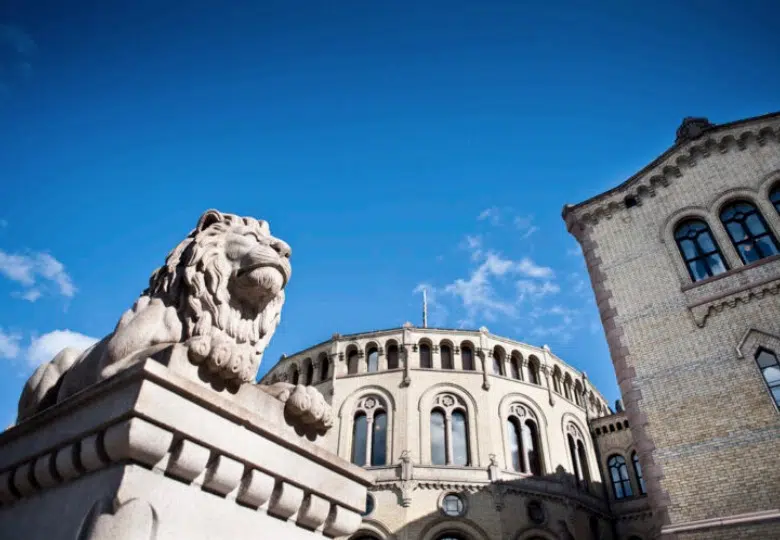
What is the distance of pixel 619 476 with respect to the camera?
1309 inches

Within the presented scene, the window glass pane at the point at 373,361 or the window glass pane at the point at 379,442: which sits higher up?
the window glass pane at the point at 373,361

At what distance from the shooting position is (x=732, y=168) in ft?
50.1

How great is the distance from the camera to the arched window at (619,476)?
32.7 metres

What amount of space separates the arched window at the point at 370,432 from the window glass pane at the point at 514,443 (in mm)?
6991

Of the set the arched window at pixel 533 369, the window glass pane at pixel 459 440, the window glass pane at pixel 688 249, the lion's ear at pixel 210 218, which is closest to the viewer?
the lion's ear at pixel 210 218

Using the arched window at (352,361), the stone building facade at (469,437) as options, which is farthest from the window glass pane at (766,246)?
the arched window at (352,361)

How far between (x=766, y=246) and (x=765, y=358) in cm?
333

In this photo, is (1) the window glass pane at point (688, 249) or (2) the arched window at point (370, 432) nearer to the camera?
(1) the window glass pane at point (688, 249)

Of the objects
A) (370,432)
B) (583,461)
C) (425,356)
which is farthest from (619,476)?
(370,432)

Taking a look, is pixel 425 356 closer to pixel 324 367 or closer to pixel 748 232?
pixel 324 367

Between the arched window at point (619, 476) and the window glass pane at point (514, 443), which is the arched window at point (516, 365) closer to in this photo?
the window glass pane at point (514, 443)

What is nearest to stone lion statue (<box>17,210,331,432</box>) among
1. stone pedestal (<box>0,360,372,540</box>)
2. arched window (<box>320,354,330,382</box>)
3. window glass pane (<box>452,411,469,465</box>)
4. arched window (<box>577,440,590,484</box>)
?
stone pedestal (<box>0,360,372,540</box>)

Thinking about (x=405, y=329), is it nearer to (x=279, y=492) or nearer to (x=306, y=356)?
(x=306, y=356)

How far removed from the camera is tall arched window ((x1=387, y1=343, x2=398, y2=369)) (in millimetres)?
31458
